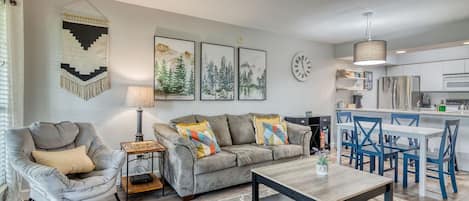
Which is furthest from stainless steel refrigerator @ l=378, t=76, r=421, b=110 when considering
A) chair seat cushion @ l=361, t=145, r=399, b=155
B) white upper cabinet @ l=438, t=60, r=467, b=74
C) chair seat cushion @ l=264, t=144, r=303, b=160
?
Result: chair seat cushion @ l=264, t=144, r=303, b=160

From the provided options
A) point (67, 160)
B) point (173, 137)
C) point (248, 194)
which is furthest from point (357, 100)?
point (67, 160)

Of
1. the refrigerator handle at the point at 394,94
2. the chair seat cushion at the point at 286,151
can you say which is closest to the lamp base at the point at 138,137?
the chair seat cushion at the point at 286,151

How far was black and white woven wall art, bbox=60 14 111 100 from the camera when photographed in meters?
2.99

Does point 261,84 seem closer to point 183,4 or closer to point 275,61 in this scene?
point 275,61

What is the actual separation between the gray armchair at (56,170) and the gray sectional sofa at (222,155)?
0.66 meters

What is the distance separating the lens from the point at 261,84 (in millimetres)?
4629

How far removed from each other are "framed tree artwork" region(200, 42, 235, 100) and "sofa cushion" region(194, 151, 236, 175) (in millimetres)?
1232

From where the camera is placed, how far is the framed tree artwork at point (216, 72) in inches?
156

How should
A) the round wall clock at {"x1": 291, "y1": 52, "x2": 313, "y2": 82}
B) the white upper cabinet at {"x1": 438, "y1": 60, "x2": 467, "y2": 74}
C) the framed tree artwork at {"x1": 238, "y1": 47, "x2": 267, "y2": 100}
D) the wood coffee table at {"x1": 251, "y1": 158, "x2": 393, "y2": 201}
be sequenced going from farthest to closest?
the white upper cabinet at {"x1": 438, "y1": 60, "x2": 467, "y2": 74} → the round wall clock at {"x1": 291, "y1": 52, "x2": 313, "y2": 82} → the framed tree artwork at {"x1": 238, "y1": 47, "x2": 267, "y2": 100} → the wood coffee table at {"x1": 251, "y1": 158, "x2": 393, "y2": 201}

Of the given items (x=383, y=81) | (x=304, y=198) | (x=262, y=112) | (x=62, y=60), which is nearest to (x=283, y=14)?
(x=262, y=112)

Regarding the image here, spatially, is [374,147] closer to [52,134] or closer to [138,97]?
[138,97]

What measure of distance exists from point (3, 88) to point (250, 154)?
2.67m

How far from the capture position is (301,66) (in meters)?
5.25

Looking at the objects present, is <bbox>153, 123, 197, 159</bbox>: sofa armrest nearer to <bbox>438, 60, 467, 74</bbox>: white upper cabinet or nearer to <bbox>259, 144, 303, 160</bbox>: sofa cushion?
<bbox>259, 144, 303, 160</bbox>: sofa cushion
